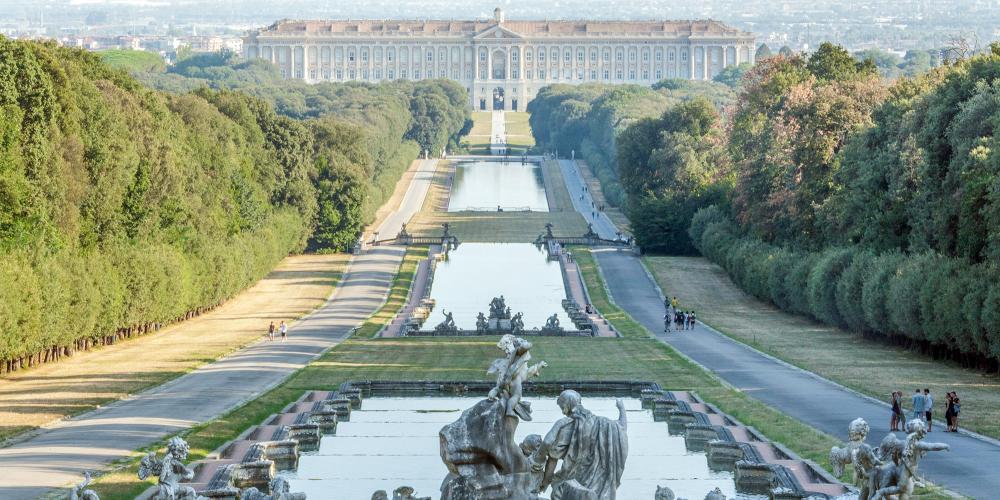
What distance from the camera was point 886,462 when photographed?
2044 cm

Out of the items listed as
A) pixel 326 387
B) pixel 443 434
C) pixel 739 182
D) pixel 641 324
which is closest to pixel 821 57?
→ pixel 739 182

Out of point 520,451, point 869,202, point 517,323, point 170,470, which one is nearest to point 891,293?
point 869,202

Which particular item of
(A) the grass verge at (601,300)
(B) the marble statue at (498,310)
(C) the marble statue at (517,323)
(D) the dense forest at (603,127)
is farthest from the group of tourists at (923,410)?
(D) the dense forest at (603,127)

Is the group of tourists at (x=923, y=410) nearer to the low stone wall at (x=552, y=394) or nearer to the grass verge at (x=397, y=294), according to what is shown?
the low stone wall at (x=552, y=394)

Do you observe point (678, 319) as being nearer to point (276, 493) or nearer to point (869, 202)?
point (869, 202)

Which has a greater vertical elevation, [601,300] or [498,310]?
[498,310]

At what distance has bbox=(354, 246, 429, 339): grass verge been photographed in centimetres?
6829

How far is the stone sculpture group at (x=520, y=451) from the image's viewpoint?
22094 mm

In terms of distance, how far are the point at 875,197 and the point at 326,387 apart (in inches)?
1188

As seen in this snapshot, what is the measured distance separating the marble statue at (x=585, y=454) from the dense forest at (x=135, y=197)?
32.0 metres

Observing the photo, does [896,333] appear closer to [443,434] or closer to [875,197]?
[875,197]

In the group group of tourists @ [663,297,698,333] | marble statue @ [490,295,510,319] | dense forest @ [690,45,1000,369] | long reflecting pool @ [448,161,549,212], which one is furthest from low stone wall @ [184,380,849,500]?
long reflecting pool @ [448,161,549,212]

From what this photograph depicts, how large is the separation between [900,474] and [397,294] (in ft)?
213

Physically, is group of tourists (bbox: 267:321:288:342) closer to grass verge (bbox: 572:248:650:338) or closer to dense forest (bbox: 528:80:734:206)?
grass verge (bbox: 572:248:650:338)
